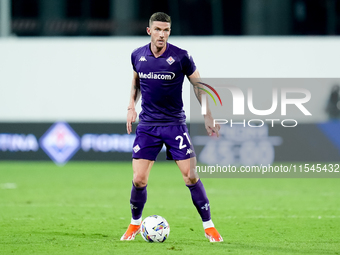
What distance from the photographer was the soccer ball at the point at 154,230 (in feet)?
19.0

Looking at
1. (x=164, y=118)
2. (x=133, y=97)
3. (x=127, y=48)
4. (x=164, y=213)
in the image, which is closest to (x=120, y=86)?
(x=127, y=48)

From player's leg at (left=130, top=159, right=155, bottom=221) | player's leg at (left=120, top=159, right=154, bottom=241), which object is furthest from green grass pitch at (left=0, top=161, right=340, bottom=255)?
Result: player's leg at (left=130, top=159, right=155, bottom=221)

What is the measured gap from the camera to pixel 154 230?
5.79 m

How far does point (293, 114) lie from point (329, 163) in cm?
180

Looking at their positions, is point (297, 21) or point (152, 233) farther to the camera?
point (297, 21)

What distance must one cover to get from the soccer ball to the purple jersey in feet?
3.12

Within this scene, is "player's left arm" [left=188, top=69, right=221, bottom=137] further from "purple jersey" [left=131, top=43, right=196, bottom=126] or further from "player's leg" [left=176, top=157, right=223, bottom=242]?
"player's leg" [left=176, top=157, right=223, bottom=242]

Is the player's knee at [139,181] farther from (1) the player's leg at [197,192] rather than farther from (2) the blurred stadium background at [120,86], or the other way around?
(2) the blurred stadium background at [120,86]

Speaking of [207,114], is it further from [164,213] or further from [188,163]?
[164,213]

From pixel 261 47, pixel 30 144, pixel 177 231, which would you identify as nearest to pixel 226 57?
pixel 261 47

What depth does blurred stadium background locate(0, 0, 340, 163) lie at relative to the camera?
1702 centimetres

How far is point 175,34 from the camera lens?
17.2m

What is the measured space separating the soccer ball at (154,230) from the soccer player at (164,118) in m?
0.24

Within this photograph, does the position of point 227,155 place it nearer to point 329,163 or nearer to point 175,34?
point 329,163
